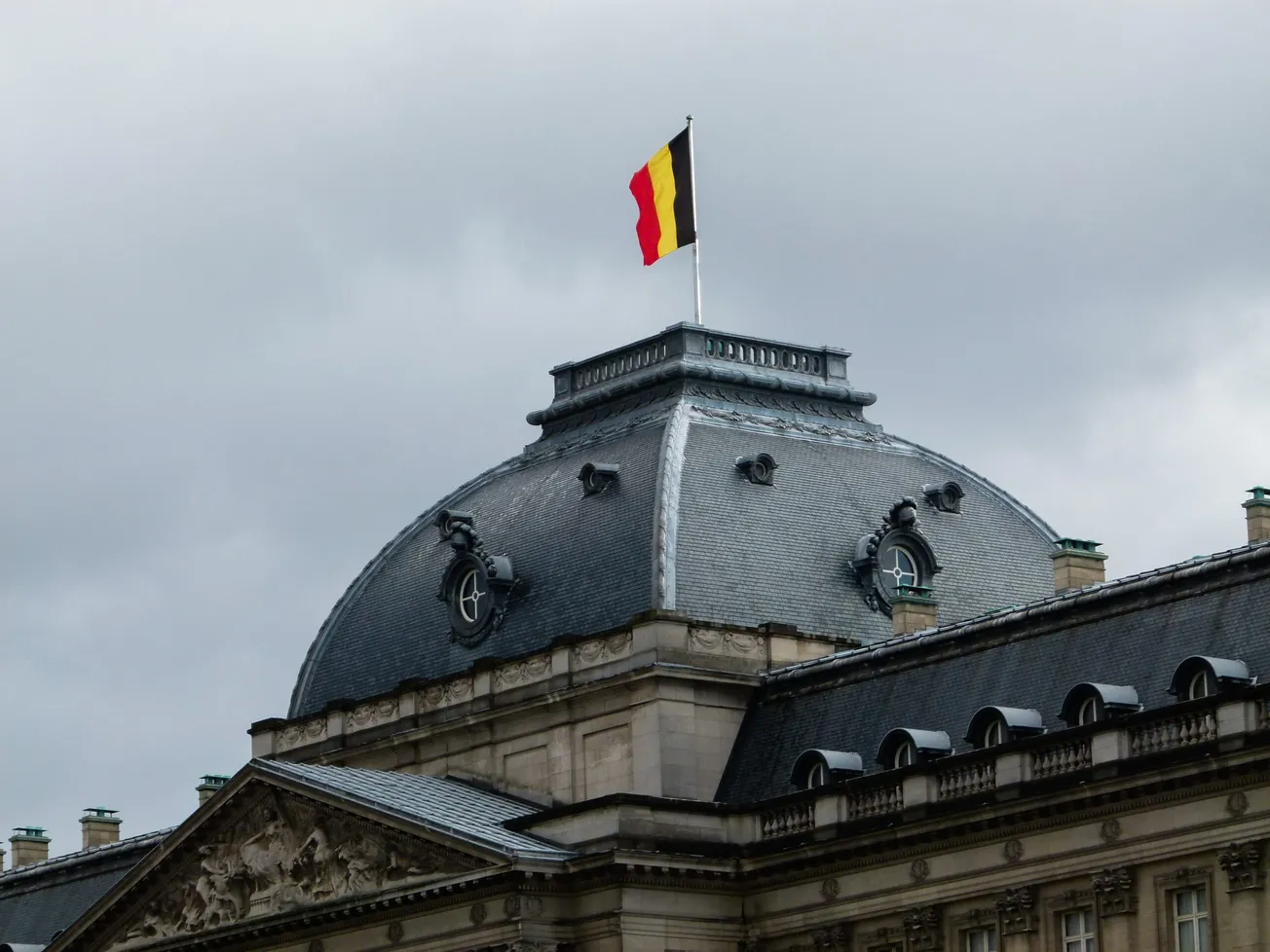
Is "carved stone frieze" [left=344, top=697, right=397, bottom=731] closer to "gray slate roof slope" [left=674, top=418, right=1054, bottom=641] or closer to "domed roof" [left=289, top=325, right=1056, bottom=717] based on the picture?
"domed roof" [left=289, top=325, right=1056, bottom=717]

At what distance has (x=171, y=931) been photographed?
310ft

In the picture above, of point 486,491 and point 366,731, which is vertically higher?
point 486,491

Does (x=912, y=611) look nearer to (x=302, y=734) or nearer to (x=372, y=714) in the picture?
(x=372, y=714)

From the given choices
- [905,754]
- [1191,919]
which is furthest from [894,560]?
[1191,919]


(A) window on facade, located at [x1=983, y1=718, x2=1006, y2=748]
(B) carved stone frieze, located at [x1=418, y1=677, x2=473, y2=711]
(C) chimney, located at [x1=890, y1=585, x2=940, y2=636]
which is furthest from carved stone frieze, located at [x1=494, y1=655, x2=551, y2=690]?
(A) window on facade, located at [x1=983, y1=718, x2=1006, y2=748]

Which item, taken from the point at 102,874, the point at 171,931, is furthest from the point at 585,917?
the point at 102,874

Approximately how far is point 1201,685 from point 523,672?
23.0 metres

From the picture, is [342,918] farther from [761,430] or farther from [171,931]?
[761,430]

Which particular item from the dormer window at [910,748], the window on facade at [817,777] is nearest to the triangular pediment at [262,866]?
the window on facade at [817,777]

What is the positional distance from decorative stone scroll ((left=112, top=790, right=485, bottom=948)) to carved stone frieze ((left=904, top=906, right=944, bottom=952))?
11.5 m

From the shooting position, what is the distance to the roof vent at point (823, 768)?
3226 inches

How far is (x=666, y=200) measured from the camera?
97.2 m

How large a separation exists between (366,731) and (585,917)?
1356 centimetres

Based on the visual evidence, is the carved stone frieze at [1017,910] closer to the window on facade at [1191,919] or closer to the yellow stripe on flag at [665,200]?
the window on facade at [1191,919]
